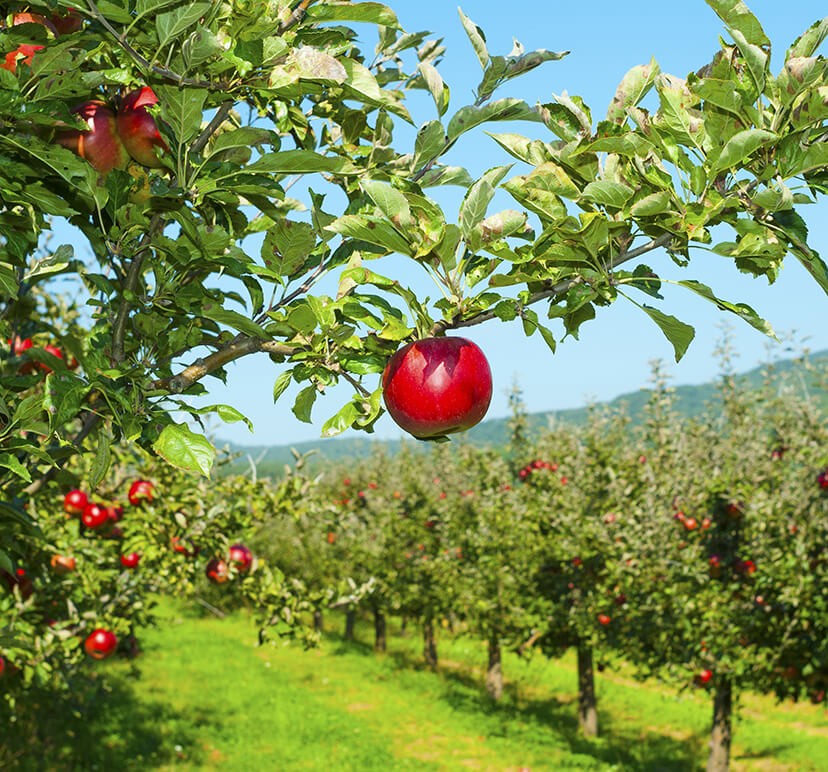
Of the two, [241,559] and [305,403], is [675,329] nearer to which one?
[305,403]

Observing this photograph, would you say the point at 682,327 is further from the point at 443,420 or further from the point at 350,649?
the point at 350,649

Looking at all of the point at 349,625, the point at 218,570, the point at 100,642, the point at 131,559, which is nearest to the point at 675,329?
the point at 218,570

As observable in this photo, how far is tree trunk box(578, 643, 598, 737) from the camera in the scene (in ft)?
46.4

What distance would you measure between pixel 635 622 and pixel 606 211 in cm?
1103

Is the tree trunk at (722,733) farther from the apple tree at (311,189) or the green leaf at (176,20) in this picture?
the green leaf at (176,20)

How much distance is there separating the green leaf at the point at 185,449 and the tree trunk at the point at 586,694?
44.3 ft

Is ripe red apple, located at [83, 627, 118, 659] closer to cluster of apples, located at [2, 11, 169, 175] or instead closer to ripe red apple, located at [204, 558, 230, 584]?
ripe red apple, located at [204, 558, 230, 584]

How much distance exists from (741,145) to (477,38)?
0.59m

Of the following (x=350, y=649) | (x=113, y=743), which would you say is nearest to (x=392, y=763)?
(x=113, y=743)

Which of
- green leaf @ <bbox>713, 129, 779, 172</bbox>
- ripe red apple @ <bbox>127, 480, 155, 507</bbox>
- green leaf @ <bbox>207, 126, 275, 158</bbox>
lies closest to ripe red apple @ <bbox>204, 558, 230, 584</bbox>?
ripe red apple @ <bbox>127, 480, 155, 507</bbox>

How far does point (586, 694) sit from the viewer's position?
47.6 feet

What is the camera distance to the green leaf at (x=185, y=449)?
63.5 inches

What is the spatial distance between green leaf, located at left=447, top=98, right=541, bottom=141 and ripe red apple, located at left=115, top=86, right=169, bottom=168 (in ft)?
2.30

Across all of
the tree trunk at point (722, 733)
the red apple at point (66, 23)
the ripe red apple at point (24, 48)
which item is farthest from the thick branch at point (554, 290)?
the tree trunk at point (722, 733)
